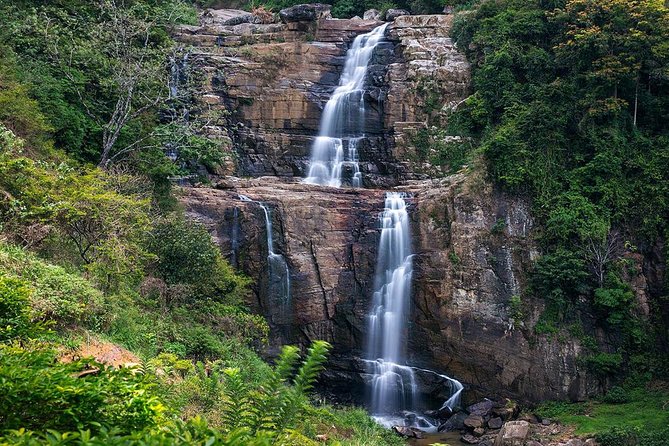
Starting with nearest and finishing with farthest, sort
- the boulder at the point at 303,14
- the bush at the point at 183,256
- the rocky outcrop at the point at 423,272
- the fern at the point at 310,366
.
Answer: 1. the fern at the point at 310,366
2. the bush at the point at 183,256
3. the rocky outcrop at the point at 423,272
4. the boulder at the point at 303,14

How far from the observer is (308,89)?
89.7 feet

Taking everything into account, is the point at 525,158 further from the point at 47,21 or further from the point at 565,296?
the point at 47,21

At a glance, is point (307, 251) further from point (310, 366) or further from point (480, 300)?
point (310, 366)

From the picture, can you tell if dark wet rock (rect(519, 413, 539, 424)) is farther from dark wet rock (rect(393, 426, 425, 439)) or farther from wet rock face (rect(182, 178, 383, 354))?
wet rock face (rect(182, 178, 383, 354))

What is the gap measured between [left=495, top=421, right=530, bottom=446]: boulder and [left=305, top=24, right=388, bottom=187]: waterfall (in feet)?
40.5

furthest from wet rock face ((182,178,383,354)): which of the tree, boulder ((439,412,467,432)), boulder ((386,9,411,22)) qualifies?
boulder ((386,9,411,22))

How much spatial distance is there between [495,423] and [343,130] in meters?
14.5

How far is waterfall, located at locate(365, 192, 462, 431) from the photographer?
1903 cm

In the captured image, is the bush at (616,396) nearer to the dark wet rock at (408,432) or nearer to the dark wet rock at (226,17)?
the dark wet rock at (408,432)

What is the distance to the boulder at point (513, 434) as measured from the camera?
15.0 meters

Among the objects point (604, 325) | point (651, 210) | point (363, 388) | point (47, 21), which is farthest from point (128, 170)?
point (651, 210)

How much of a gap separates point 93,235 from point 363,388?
444 inches

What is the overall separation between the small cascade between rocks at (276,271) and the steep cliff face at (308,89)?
5717 millimetres

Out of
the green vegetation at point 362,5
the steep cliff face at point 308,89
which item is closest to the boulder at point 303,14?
the steep cliff face at point 308,89
